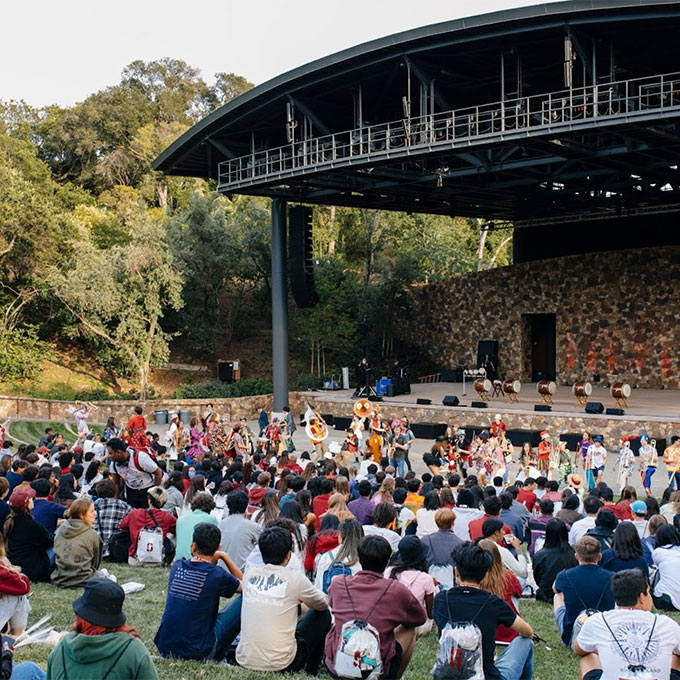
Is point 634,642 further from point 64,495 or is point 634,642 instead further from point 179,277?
point 179,277

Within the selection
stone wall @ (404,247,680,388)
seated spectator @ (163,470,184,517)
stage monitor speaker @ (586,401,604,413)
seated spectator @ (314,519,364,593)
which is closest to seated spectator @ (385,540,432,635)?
seated spectator @ (314,519,364,593)

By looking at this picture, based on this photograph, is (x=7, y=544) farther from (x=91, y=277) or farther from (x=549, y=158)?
(x=91, y=277)

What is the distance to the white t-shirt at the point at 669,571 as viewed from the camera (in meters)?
8.20

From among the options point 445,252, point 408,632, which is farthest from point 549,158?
point 445,252

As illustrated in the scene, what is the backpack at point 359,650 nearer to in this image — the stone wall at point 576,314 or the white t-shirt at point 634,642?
the white t-shirt at point 634,642

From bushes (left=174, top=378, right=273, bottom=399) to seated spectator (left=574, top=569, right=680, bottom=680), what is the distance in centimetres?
3007

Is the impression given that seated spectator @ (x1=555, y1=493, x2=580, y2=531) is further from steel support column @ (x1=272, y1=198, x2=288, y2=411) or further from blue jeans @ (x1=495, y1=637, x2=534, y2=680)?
steel support column @ (x1=272, y1=198, x2=288, y2=411)

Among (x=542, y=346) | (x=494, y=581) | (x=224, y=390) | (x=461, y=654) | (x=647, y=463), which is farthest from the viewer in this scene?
(x=542, y=346)

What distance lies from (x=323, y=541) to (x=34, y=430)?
24804mm

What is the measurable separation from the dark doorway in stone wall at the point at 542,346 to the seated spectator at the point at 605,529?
30.3 m

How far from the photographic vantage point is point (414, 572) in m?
6.52

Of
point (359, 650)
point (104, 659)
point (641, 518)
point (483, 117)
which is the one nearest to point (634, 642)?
point (359, 650)

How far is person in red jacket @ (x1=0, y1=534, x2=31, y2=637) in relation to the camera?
582 cm

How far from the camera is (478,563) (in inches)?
210
